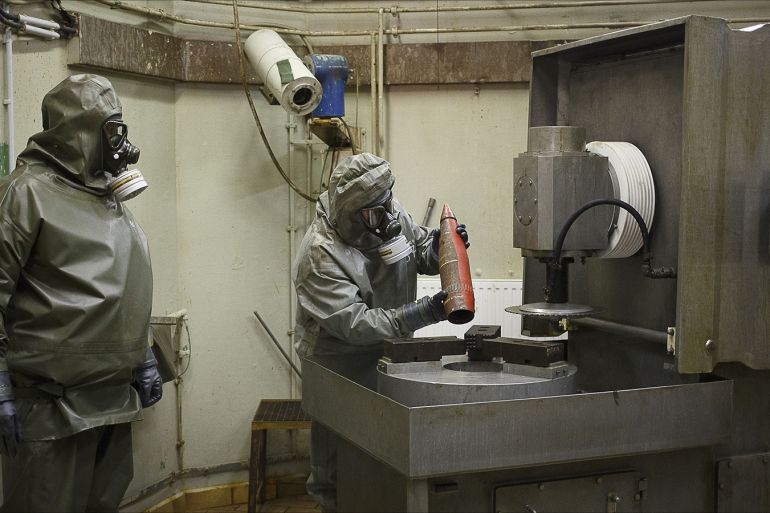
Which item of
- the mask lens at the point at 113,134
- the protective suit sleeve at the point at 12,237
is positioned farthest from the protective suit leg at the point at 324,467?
the mask lens at the point at 113,134

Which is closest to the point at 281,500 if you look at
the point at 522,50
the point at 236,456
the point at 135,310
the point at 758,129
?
the point at 236,456

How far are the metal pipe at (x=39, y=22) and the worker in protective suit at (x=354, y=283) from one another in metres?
1.15

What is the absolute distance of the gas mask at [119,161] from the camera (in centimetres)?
254

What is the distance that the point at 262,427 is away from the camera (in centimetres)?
358

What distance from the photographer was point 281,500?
394 centimetres

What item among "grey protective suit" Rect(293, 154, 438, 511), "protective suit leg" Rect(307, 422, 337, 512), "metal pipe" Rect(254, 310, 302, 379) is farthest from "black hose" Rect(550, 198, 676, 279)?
"metal pipe" Rect(254, 310, 302, 379)

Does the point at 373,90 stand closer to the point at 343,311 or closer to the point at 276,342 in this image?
the point at 276,342

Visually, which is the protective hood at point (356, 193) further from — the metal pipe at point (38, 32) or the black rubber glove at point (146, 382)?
the metal pipe at point (38, 32)

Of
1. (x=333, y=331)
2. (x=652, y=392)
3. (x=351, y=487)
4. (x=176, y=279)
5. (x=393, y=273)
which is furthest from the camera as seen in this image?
(x=176, y=279)

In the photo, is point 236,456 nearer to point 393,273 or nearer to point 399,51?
point 393,273

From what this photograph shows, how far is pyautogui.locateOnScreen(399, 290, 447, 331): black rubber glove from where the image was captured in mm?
2406

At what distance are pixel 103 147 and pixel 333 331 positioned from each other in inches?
33.8

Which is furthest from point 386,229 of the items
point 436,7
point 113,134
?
point 436,7

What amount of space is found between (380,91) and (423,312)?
5.29 feet
